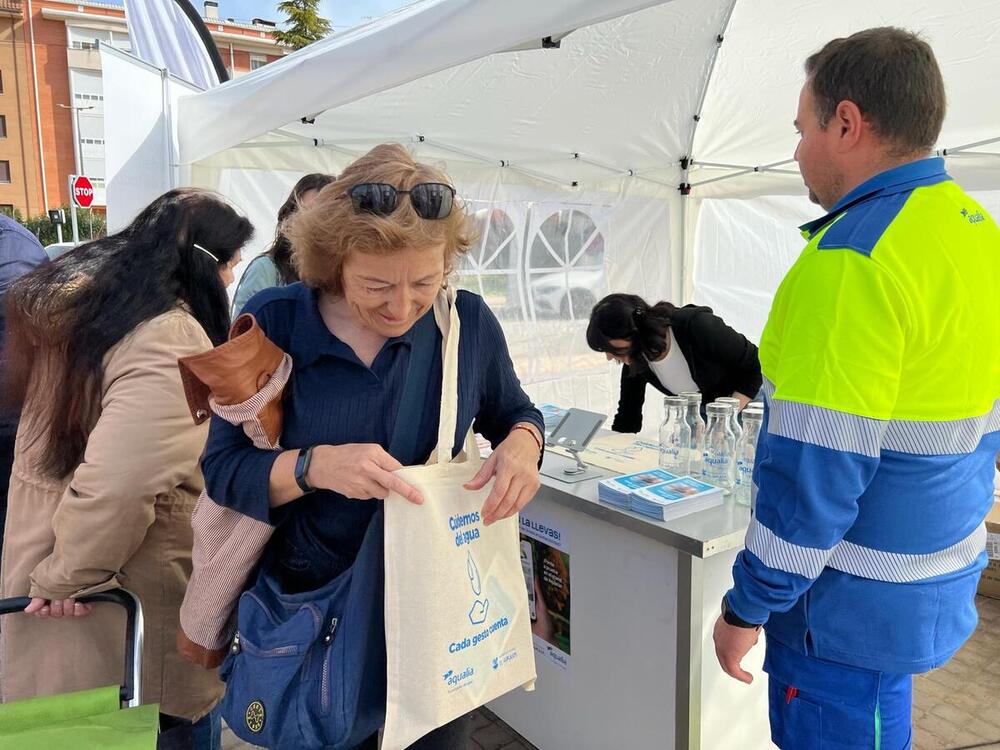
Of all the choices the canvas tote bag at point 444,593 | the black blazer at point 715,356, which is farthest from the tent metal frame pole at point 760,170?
the canvas tote bag at point 444,593

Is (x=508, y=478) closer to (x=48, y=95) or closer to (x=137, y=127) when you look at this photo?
(x=137, y=127)

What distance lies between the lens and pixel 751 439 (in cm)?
187

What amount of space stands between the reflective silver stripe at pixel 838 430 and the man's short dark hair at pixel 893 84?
498mm

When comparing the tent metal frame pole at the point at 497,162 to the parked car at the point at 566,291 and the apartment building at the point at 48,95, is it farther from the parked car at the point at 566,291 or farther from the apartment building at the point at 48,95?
the apartment building at the point at 48,95

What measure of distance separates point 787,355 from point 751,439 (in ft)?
2.46

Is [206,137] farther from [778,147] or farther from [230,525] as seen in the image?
[778,147]

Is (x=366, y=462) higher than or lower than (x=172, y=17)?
lower

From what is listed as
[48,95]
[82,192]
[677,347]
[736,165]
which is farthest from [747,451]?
[48,95]

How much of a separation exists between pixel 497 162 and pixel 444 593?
14.9 feet

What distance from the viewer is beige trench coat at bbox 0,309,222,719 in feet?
4.29

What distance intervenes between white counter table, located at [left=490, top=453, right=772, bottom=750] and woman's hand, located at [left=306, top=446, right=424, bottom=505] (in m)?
0.87

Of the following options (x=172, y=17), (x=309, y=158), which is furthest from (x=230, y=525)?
(x=172, y=17)

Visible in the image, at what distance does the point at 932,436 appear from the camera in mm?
1143

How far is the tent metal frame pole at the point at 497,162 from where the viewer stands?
4734mm
